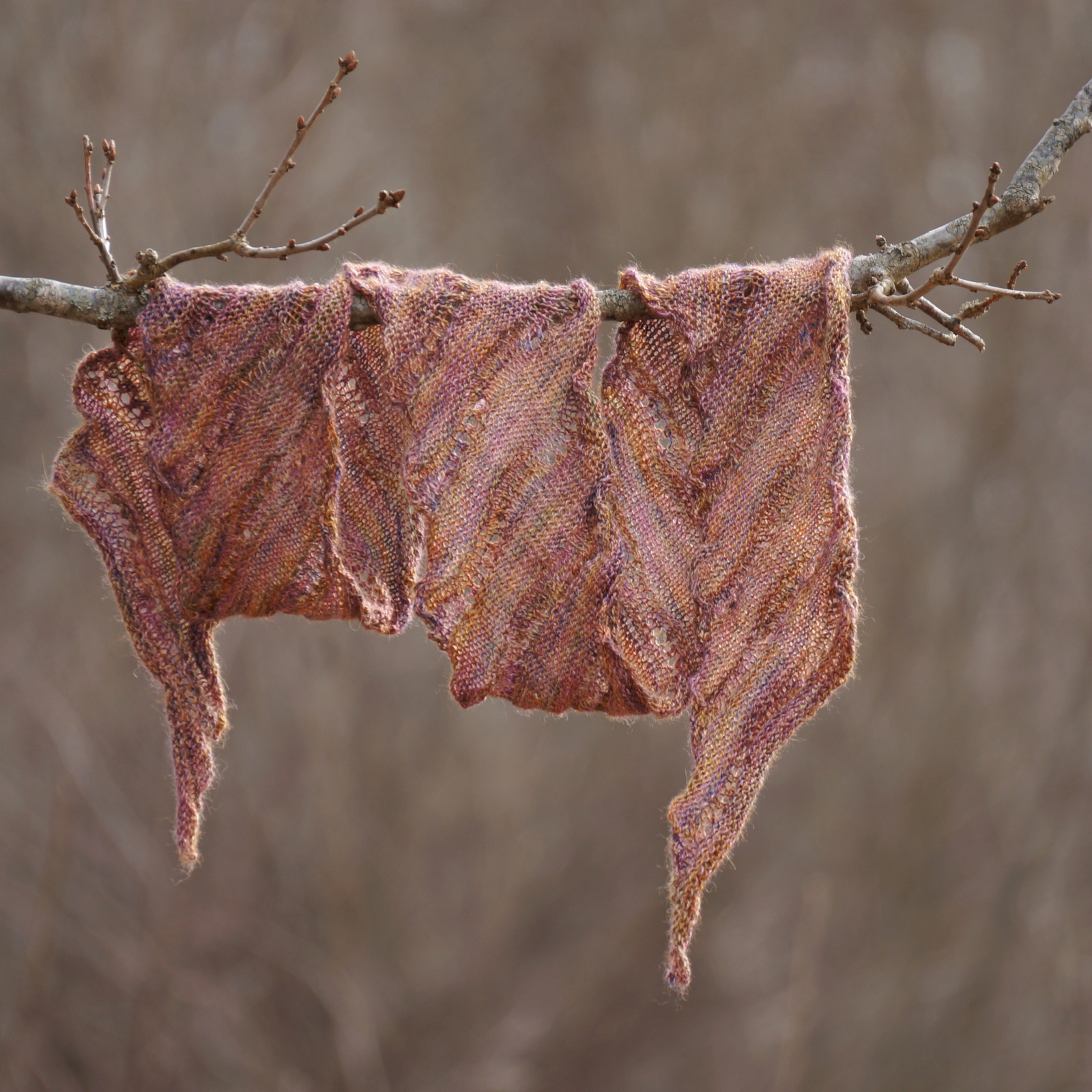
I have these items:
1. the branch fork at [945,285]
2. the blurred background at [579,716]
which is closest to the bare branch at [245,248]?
the branch fork at [945,285]

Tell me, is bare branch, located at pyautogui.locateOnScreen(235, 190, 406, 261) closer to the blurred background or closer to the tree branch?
the tree branch

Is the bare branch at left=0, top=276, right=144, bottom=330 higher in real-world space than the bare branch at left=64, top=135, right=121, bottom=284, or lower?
lower

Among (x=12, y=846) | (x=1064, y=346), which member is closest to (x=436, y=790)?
(x=12, y=846)

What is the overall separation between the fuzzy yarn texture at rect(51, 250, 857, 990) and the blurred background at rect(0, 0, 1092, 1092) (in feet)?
5.62

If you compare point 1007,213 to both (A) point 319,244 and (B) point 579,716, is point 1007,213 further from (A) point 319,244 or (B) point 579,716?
(B) point 579,716

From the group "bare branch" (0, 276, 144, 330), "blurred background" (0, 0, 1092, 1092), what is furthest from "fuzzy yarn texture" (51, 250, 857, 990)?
"blurred background" (0, 0, 1092, 1092)

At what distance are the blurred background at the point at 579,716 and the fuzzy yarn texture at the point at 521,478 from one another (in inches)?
67.5

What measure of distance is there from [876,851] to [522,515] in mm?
2197

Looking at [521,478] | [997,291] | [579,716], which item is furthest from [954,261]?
[579,716]

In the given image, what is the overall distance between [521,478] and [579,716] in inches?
76.5

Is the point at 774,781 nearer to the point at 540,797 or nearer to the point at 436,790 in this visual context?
the point at 540,797

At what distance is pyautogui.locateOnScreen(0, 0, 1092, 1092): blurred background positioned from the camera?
2477 millimetres

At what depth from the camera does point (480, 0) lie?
2918mm

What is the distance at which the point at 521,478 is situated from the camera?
883mm
